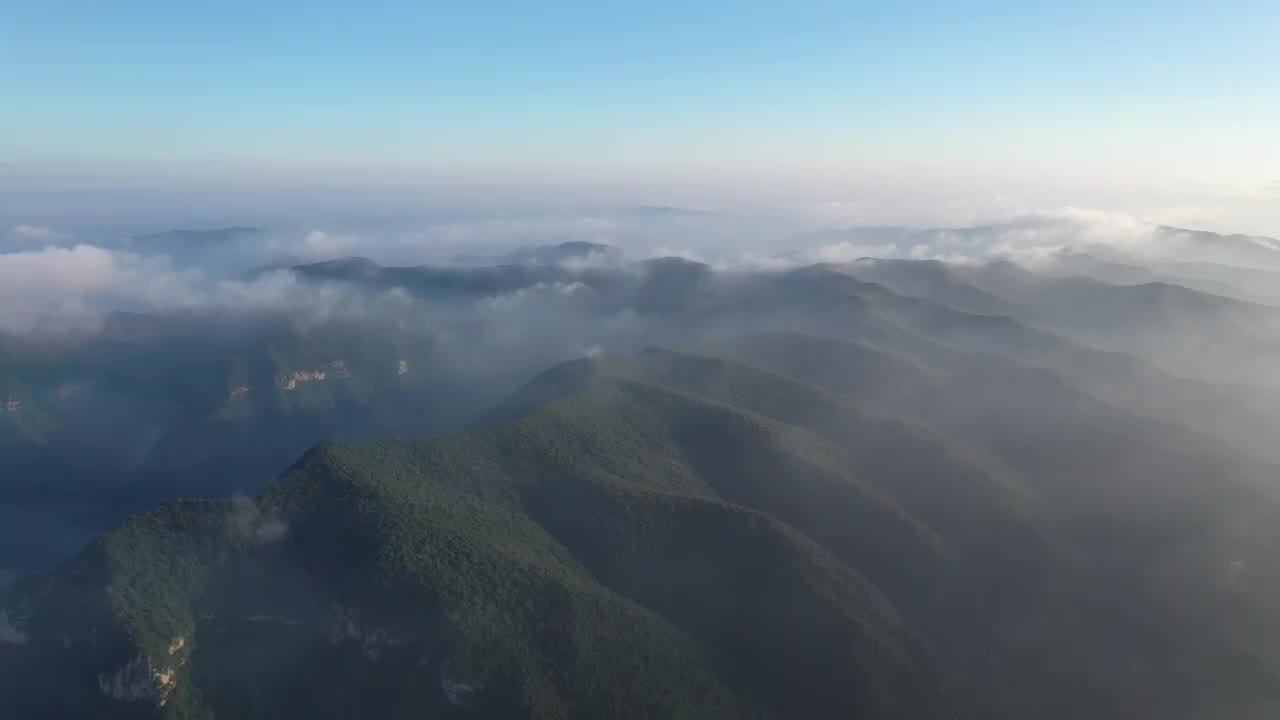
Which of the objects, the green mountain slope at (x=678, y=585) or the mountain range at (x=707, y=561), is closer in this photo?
the green mountain slope at (x=678, y=585)

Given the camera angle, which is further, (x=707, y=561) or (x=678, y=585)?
(x=707, y=561)

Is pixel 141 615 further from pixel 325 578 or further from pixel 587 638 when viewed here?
pixel 587 638

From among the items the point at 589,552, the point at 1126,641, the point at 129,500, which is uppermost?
the point at 589,552

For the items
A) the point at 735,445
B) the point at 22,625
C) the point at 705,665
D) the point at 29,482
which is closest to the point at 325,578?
the point at 22,625

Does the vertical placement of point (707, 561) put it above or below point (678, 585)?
above

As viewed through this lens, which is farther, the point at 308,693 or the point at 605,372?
the point at 605,372

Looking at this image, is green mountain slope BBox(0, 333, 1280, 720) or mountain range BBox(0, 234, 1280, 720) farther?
mountain range BBox(0, 234, 1280, 720)

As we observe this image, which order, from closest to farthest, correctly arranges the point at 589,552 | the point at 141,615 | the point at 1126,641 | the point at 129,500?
the point at 141,615, the point at 1126,641, the point at 589,552, the point at 129,500

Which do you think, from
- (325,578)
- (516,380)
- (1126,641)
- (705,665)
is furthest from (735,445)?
(516,380)

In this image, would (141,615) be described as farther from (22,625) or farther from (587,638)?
(587,638)

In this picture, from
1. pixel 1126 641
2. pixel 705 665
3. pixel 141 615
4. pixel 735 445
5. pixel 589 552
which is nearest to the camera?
pixel 141 615

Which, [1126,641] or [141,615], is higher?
[141,615]
